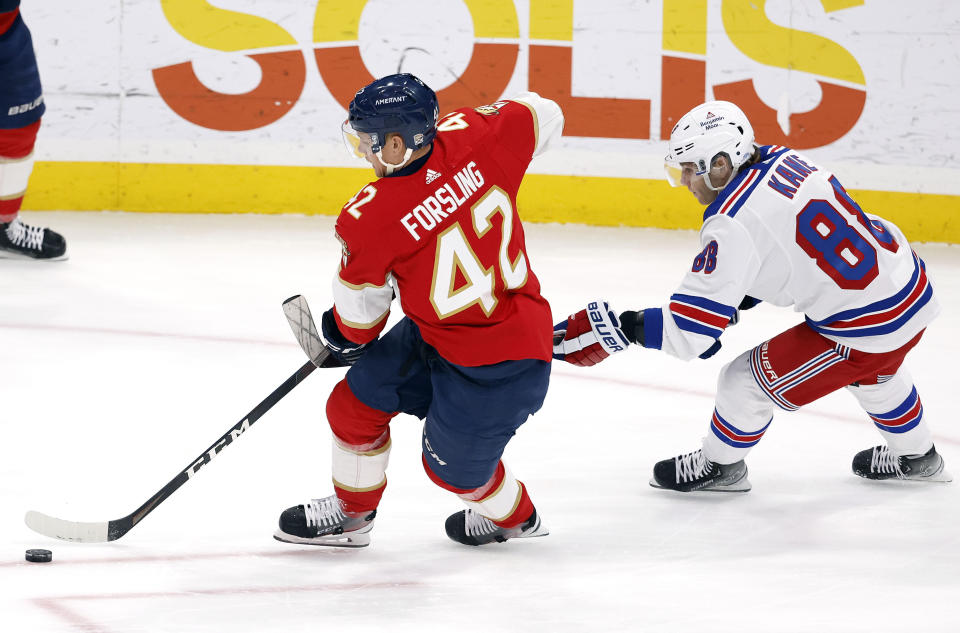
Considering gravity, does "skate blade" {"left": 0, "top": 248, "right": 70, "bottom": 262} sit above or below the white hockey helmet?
below

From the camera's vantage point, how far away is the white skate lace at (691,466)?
10.7ft

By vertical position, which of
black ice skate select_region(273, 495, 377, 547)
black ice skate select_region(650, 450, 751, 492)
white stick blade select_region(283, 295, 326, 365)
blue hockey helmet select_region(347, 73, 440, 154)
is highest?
blue hockey helmet select_region(347, 73, 440, 154)

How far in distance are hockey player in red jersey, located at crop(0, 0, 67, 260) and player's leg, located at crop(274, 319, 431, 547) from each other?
3252mm

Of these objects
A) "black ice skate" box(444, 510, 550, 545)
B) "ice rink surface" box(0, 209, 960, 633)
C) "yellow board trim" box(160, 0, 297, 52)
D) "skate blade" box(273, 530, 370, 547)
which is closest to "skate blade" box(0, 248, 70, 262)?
"ice rink surface" box(0, 209, 960, 633)

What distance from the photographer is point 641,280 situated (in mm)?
5867

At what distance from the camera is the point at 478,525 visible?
2.85 m

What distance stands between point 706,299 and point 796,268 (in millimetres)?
240

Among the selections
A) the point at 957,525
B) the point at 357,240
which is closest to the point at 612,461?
the point at 957,525

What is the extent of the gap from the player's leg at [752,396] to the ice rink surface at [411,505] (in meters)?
0.05

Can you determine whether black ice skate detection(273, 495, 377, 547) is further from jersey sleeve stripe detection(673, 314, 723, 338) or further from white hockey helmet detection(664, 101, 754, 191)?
white hockey helmet detection(664, 101, 754, 191)

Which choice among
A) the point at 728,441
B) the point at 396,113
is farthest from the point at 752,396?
the point at 396,113

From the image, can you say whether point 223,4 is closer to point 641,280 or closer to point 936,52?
point 641,280

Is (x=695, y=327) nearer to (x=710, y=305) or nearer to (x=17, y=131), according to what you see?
(x=710, y=305)

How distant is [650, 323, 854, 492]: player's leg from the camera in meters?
3.12
